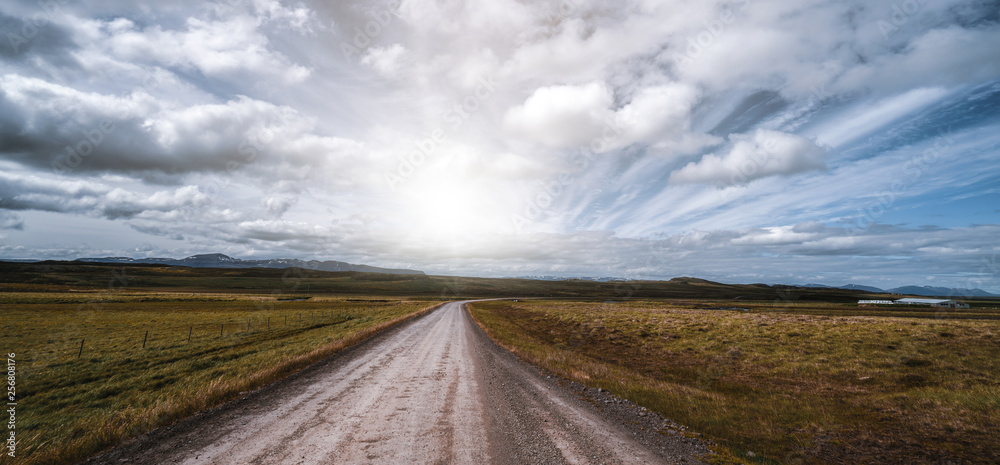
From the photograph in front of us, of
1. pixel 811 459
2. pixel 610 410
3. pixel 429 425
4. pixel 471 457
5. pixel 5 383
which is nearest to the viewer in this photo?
pixel 471 457

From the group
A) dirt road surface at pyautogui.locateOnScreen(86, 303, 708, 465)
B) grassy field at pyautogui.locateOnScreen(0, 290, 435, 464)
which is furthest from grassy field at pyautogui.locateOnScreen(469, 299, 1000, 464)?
grassy field at pyautogui.locateOnScreen(0, 290, 435, 464)

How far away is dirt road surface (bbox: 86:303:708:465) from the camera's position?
7.13 meters

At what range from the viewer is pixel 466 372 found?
15.7 meters

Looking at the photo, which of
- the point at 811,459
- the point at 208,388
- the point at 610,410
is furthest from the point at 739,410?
the point at 208,388

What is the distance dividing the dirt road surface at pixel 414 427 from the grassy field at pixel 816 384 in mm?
1910

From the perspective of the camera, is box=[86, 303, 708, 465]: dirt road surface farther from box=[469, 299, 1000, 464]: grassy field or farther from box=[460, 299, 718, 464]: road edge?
box=[469, 299, 1000, 464]: grassy field

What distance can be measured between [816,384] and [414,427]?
1769 cm

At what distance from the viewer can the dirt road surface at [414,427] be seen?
7133 mm

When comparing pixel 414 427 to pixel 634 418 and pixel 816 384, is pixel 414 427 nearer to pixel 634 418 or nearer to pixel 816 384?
pixel 634 418

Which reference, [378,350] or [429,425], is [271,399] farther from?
[378,350]

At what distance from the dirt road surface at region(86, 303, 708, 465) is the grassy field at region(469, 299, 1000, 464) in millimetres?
1910

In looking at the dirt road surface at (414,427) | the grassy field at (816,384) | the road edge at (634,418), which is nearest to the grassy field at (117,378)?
the dirt road surface at (414,427)

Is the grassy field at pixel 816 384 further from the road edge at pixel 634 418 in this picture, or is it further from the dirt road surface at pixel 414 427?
the dirt road surface at pixel 414 427

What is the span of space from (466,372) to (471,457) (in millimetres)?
8743
